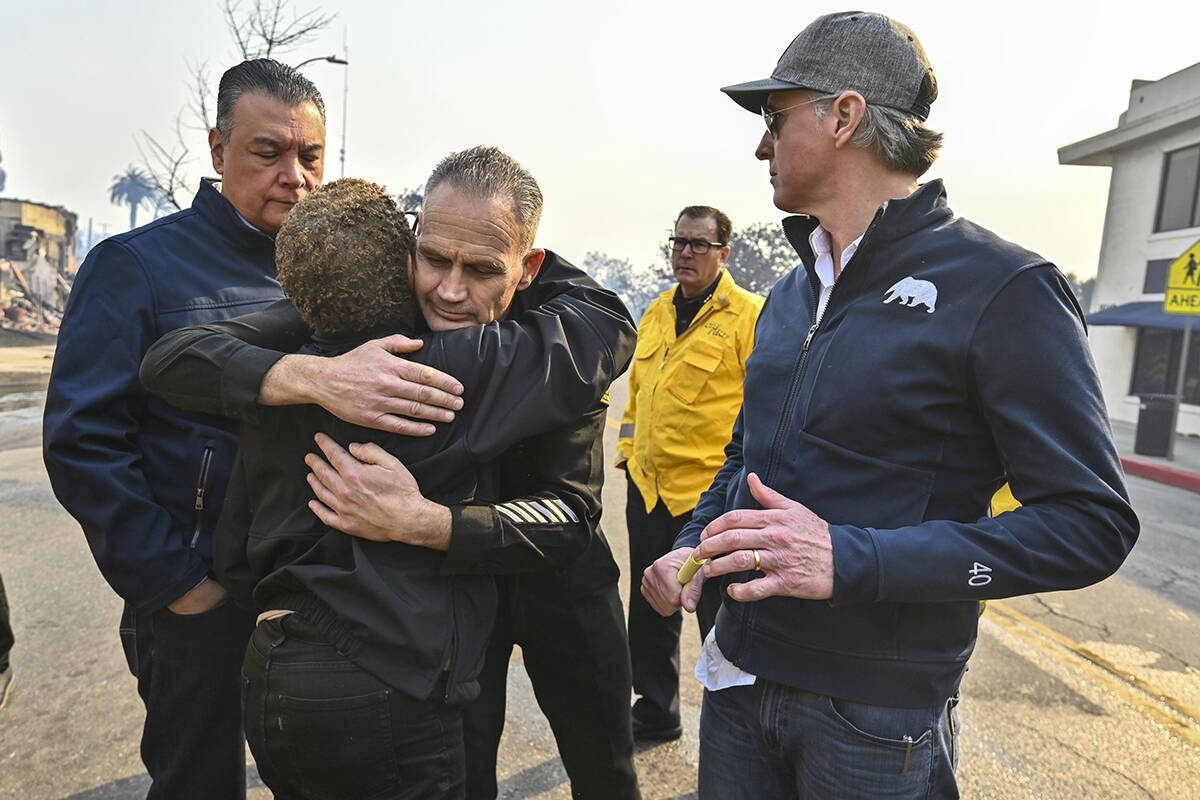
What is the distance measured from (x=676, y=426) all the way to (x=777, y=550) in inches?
102

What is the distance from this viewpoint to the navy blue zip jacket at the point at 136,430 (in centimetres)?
199

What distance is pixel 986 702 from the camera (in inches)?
156

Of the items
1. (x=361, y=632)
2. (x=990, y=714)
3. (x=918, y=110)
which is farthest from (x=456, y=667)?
(x=990, y=714)

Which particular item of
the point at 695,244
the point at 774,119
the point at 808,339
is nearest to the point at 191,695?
the point at 808,339

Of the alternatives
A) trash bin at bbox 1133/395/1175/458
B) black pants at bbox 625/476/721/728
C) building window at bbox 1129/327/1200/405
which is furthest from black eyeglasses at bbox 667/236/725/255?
building window at bbox 1129/327/1200/405

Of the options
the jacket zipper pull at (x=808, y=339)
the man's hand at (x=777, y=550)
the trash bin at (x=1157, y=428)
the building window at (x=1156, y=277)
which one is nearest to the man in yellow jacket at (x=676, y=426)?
the jacket zipper pull at (x=808, y=339)

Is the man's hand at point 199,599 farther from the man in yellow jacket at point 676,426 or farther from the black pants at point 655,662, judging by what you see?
the man in yellow jacket at point 676,426


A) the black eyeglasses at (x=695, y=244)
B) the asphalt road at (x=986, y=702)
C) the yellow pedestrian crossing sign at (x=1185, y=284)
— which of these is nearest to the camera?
the asphalt road at (x=986, y=702)

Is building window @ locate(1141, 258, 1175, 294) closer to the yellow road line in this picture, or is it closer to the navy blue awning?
the navy blue awning

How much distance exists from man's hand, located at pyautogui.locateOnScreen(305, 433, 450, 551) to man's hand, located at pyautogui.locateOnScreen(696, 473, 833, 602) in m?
0.55

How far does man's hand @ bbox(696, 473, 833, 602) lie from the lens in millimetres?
1423

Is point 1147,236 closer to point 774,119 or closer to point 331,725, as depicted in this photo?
point 774,119

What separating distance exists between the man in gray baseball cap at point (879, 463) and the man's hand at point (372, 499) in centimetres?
54

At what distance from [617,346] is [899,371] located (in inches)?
25.3
